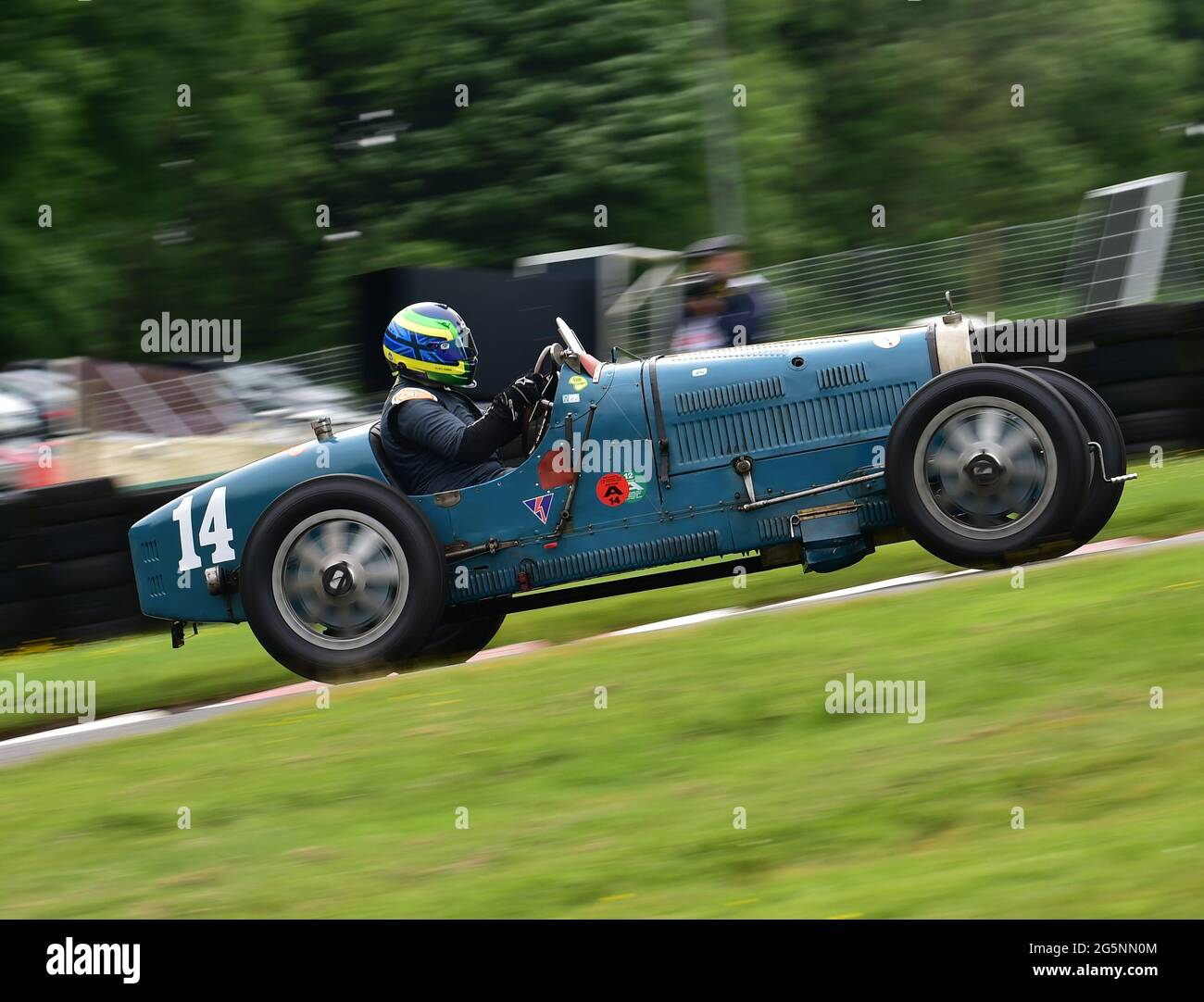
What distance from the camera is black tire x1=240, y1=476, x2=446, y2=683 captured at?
→ 26.4 ft

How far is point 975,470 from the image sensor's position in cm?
761

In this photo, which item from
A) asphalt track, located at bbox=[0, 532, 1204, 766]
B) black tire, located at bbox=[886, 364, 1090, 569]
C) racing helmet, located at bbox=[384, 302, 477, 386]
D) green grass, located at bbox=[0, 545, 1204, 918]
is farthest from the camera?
racing helmet, located at bbox=[384, 302, 477, 386]

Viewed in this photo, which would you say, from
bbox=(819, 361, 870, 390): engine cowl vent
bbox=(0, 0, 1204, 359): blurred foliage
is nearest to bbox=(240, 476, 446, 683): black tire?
bbox=(819, 361, 870, 390): engine cowl vent

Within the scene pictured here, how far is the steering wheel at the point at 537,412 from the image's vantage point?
815 cm

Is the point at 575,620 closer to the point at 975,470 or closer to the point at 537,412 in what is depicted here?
the point at 537,412

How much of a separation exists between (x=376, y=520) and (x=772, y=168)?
68.2ft

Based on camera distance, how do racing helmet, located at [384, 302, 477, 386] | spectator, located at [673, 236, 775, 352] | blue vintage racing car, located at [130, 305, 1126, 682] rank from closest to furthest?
blue vintage racing car, located at [130, 305, 1126, 682], racing helmet, located at [384, 302, 477, 386], spectator, located at [673, 236, 775, 352]

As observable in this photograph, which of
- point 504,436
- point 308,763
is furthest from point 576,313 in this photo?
point 308,763

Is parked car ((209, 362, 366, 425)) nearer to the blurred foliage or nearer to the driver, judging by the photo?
the driver

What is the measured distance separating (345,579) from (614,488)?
4.23 feet

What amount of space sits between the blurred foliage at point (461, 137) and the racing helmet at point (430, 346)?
11.4 m

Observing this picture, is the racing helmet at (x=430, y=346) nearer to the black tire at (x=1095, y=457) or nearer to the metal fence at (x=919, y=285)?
the black tire at (x=1095, y=457)

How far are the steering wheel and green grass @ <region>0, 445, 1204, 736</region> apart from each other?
5.15ft
